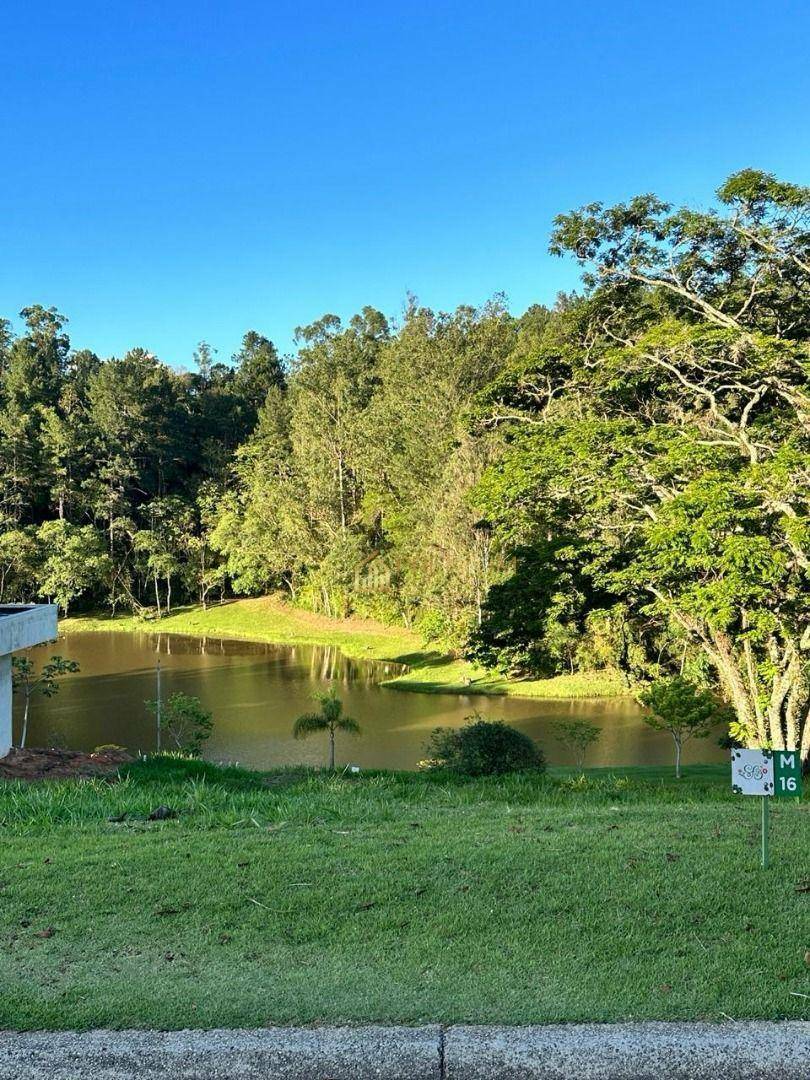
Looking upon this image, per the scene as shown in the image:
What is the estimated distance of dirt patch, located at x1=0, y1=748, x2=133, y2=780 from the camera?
11070mm

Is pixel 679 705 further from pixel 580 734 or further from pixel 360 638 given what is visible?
pixel 360 638

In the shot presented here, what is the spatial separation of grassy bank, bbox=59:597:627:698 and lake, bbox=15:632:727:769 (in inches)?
35.9

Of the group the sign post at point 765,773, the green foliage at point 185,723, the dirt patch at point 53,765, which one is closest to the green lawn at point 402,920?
the sign post at point 765,773

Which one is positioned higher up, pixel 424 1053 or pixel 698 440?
pixel 698 440

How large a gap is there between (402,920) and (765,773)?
206cm

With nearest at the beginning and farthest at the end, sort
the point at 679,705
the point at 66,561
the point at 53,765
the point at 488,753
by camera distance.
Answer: the point at 53,765
the point at 488,753
the point at 679,705
the point at 66,561

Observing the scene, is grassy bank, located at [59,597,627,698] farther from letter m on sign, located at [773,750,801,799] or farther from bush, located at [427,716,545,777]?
letter m on sign, located at [773,750,801,799]

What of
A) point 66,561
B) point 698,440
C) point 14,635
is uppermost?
point 698,440

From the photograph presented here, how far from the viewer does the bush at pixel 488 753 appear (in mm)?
12812

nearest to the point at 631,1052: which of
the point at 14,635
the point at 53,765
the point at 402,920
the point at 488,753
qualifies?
the point at 402,920

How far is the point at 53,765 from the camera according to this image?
1173cm

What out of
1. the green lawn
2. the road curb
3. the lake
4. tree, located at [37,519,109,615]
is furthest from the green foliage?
tree, located at [37,519,109,615]

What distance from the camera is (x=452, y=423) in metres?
38.4

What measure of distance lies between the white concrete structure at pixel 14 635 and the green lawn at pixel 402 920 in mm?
6827
